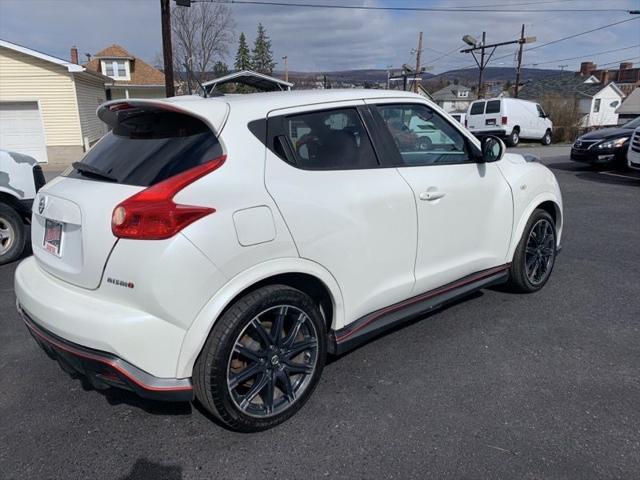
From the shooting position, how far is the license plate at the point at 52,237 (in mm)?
2629

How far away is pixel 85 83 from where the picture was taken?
21.8 metres

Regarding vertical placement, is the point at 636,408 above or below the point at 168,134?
below

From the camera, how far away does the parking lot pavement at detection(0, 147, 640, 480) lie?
2.44 metres

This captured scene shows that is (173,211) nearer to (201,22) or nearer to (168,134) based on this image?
(168,134)

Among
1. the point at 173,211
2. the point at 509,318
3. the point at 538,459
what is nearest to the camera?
the point at 173,211

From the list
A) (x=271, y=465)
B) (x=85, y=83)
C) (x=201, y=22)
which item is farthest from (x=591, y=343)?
(x=201, y=22)

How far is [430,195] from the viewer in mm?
3240

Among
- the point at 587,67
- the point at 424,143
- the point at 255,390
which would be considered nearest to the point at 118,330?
the point at 255,390

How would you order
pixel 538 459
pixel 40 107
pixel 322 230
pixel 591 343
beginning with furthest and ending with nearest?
1. pixel 40 107
2. pixel 591 343
3. pixel 322 230
4. pixel 538 459

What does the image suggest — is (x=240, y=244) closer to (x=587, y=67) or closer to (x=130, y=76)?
(x=130, y=76)

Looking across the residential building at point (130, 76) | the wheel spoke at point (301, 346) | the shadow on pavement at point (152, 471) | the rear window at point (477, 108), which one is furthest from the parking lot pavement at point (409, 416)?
the residential building at point (130, 76)

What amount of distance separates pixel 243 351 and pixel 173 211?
2.68 feet

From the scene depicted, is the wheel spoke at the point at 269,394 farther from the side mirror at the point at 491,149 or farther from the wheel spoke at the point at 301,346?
the side mirror at the point at 491,149

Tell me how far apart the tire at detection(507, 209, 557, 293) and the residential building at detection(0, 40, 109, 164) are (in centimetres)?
1883
